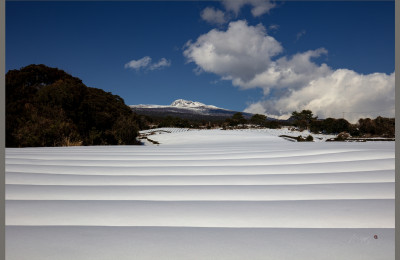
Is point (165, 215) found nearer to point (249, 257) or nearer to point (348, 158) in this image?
point (249, 257)

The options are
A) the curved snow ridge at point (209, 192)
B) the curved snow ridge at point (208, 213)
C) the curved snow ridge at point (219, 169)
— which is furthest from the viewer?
the curved snow ridge at point (219, 169)

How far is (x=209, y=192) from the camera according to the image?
4.27 ft

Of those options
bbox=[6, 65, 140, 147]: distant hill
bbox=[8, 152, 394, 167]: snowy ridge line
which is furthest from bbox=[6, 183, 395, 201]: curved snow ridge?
bbox=[6, 65, 140, 147]: distant hill

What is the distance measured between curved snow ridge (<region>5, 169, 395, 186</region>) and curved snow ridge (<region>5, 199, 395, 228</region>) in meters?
0.32

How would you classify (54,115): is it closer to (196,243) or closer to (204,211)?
(204,211)

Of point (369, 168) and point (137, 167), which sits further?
point (137, 167)

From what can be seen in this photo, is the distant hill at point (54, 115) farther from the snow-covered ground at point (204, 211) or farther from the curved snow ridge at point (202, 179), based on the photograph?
the snow-covered ground at point (204, 211)

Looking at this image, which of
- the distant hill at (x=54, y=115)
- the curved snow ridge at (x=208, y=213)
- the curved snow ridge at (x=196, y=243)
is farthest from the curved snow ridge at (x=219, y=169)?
the distant hill at (x=54, y=115)

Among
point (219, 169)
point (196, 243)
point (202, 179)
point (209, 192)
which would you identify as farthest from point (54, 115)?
point (196, 243)

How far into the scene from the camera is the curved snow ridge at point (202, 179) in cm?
147

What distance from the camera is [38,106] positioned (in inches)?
317

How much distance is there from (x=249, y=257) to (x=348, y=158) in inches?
63.7

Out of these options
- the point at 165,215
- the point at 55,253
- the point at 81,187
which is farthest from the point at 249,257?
the point at 81,187

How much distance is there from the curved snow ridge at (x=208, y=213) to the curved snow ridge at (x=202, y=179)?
32cm
